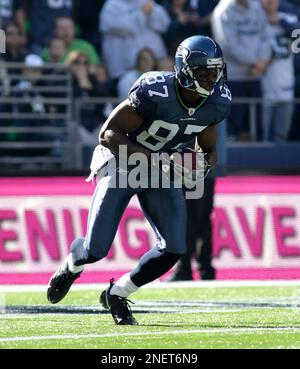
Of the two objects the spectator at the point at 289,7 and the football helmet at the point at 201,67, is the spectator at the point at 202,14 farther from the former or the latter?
the football helmet at the point at 201,67

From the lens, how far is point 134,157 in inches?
276

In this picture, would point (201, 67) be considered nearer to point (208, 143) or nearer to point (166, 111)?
point (166, 111)

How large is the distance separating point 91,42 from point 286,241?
4.19 meters

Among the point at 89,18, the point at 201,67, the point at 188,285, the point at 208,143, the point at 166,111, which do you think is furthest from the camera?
the point at 89,18

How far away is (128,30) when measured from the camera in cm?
1333

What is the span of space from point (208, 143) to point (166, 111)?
0.44 meters

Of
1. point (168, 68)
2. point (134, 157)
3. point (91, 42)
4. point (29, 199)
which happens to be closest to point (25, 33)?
point (91, 42)

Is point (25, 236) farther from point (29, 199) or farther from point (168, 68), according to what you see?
point (168, 68)

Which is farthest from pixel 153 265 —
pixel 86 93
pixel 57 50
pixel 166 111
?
pixel 57 50

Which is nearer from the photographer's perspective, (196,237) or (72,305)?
(72,305)

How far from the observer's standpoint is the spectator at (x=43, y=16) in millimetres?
13391

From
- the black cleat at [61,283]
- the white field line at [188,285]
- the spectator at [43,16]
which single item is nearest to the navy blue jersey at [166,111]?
the black cleat at [61,283]

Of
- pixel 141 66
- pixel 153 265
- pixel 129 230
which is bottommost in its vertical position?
pixel 129 230

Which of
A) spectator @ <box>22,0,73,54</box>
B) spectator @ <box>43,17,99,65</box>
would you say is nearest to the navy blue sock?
spectator @ <box>43,17,99,65</box>
